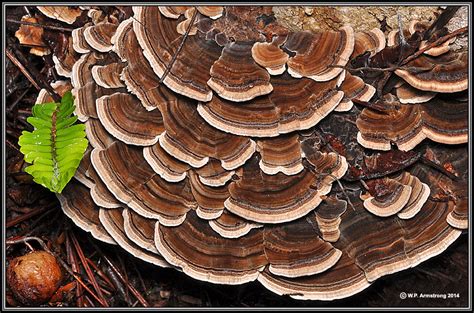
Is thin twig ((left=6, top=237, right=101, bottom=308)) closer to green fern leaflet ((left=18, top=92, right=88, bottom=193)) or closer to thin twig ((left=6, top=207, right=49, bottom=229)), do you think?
thin twig ((left=6, top=207, right=49, bottom=229))

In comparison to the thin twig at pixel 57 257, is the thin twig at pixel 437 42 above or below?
above

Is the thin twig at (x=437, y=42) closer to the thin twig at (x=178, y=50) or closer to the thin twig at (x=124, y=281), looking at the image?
the thin twig at (x=178, y=50)

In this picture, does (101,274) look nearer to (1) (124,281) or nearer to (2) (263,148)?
(1) (124,281)

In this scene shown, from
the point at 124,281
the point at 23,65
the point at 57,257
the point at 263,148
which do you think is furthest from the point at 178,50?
the point at 124,281

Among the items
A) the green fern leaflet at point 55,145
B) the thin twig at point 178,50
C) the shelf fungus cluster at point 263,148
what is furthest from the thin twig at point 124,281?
the thin twig at point 178,50

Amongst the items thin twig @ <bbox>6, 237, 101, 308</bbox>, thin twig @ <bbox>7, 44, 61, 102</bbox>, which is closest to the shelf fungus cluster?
thin twig @ <bbox>7, 44, 61, 102</bbox>

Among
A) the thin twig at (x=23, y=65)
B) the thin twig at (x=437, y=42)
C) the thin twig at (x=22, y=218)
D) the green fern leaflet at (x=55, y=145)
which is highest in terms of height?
the thin twig at (x=23, y=65)

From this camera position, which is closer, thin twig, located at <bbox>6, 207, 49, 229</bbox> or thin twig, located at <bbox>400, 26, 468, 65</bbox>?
thin twig, located at <bbox>400, 26, 468, 65</bbox>
